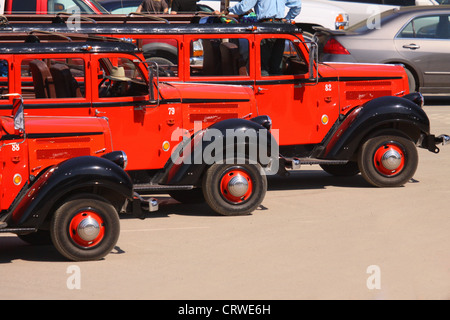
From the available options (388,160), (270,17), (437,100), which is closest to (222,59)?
(270,17)

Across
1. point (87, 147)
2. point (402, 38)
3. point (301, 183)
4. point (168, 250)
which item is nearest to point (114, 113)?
point (87, 147)

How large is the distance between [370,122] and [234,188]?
2228 mm

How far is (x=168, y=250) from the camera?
8922 millimetres

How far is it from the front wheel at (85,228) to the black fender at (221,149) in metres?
1.94

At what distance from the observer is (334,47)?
55.2 ft

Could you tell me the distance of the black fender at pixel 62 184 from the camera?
8.31 meters

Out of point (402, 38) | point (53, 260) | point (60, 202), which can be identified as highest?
point (402, 38)

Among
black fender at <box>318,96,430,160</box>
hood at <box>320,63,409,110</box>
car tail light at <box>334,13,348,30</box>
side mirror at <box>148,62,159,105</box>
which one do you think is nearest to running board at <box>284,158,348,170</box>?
black fender at <box>318,96,430,160</box>

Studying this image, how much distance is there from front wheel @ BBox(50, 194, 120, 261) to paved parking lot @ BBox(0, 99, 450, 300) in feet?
0.39

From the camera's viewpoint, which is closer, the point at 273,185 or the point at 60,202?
the point at 60,202

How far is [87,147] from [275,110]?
338 cm

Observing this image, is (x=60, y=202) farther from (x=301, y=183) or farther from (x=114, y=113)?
(x=301, y=183)

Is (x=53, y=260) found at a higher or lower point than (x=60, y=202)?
lower

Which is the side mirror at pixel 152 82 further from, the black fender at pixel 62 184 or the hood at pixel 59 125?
the black fender at pixel 62 184
